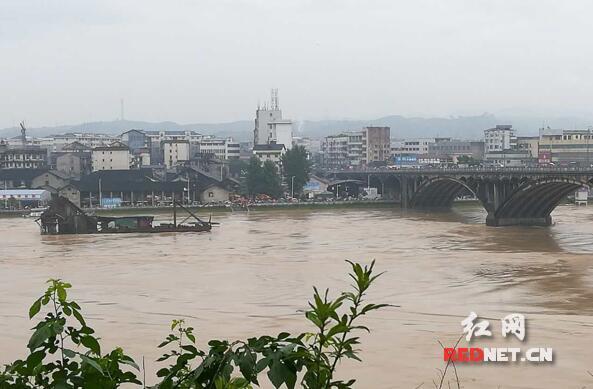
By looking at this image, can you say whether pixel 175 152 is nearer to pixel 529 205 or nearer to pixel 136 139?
pixel 136 139

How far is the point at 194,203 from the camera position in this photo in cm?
6819

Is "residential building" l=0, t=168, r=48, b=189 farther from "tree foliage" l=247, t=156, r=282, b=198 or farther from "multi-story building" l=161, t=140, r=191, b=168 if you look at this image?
"multi-story building" l=161, t=140, r=191, b=168

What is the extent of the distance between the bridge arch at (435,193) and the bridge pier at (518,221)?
41.0 feet

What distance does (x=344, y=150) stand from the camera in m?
125

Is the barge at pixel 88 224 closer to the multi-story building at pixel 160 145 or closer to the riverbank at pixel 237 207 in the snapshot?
the riverbank at pixel 237 207

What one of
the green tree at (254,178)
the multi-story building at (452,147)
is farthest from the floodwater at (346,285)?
the multi-story building at (452,147)

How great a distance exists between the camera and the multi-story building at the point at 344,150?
120375 millimetres

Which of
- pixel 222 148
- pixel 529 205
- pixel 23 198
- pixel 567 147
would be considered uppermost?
pixel 222 148

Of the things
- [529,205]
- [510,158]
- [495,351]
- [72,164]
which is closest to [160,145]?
[72,164]

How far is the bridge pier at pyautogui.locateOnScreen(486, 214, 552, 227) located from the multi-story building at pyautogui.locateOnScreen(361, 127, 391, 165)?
218ft

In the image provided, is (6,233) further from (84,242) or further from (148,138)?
(148,138)

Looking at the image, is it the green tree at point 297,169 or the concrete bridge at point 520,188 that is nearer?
the concrete bridge at point 520,188

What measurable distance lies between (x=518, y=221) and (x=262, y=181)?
26.5 meters

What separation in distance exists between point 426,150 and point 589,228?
8877cm
